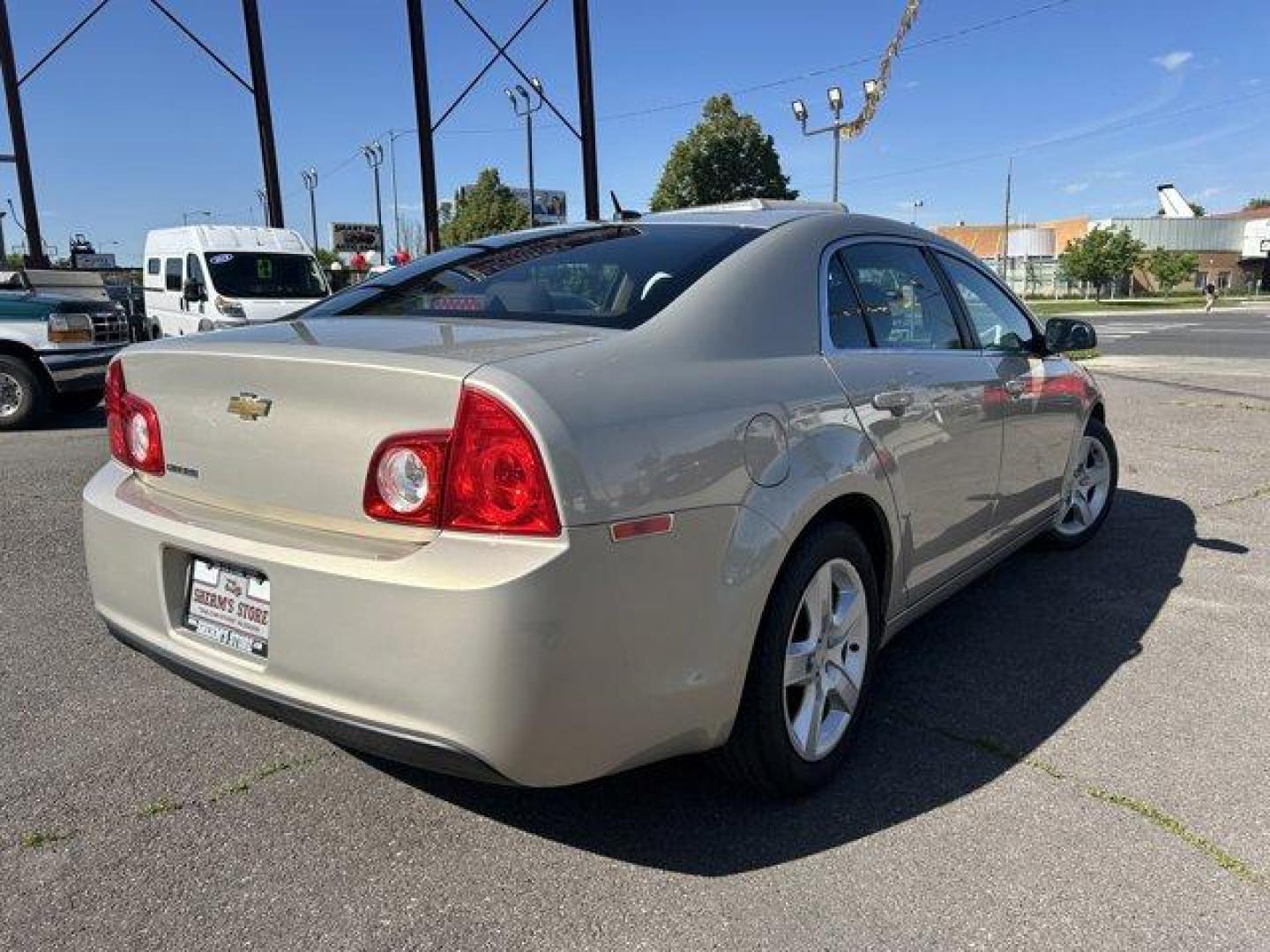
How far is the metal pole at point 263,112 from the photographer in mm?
19953

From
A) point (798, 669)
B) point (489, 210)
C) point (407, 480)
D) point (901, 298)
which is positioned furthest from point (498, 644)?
point (489, 210)

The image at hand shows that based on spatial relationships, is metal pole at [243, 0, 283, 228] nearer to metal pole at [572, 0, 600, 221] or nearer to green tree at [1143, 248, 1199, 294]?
metal pole at [572, 0, 600, 221]

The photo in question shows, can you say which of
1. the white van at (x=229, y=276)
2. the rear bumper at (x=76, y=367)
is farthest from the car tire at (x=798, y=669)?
the white van at (x=229, y=276)

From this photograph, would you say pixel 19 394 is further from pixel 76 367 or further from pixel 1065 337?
pixel 1065 337

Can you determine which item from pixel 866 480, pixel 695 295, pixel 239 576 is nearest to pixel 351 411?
pixel 239 576

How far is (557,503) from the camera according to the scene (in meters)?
1.98

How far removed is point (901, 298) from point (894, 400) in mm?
569

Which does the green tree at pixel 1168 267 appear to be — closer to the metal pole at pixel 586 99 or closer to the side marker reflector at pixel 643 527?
the metal pole at pixel 586 99

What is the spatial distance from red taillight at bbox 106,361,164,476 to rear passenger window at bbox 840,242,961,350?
6.87 feet

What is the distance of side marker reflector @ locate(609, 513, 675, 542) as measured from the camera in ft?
6.74

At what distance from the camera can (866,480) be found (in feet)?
9.14

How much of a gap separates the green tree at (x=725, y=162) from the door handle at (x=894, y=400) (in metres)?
38.3

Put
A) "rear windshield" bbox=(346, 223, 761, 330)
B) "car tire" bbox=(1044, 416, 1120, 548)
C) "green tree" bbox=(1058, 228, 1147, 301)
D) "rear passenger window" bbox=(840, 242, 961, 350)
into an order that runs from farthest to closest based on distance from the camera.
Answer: "green tree" bbox=(1058, 228, 1147, 301) < "car tire" bbox=(1044, 416, 1120, 548) < "rear passenger window" bbox=(840, 242, 961, 350) < "rear windshield" bbox=(346, 223, 761, 330)

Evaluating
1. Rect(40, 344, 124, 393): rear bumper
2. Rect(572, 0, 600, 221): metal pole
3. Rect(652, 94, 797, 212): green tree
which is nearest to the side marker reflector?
Rect(40, 344, 124, 393): rear bumper
